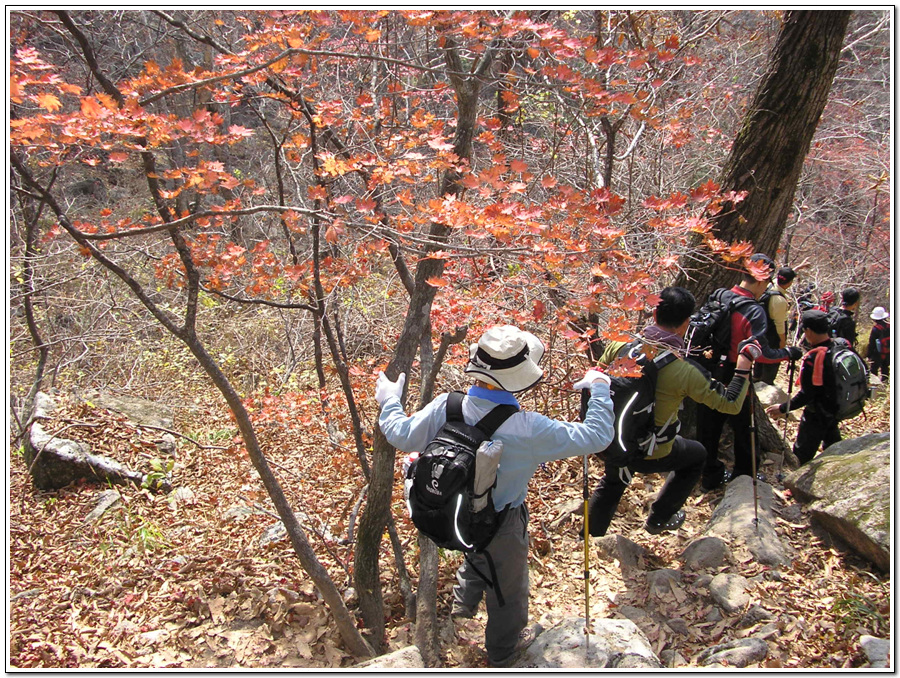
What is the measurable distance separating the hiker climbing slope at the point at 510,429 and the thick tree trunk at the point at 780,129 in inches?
98.7

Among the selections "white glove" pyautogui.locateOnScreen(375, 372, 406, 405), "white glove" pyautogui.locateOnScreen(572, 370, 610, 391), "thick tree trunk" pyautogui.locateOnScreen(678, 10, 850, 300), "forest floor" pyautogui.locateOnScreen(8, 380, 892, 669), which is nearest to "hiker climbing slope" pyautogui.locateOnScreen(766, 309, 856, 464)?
"forest floor" pyautogui.locateOnScreen(8, 380, 892, 669)

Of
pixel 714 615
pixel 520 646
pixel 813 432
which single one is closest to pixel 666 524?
pixel 714 615

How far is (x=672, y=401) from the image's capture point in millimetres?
3582

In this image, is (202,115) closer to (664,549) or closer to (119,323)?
(664,549)

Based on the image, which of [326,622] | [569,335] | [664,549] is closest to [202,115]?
[569,335]

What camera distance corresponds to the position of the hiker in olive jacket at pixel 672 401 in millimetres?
3492

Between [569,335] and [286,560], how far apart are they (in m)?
2.96

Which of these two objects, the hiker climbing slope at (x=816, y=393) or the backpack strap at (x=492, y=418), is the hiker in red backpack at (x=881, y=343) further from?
the backpack strap at (x=492, y=418)

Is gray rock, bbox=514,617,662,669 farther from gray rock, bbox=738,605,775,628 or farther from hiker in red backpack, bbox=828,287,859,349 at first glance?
hiker in red backpack, bbox=828,287,859,349

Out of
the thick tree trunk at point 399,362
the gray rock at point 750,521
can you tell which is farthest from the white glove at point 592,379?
the gray rock at point 750,521

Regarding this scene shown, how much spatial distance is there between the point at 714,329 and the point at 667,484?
1.32 meters

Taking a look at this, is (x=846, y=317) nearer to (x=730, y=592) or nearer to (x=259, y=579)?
(x=730, y=592)

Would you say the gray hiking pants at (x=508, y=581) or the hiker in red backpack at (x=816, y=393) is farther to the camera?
the hiker in red backpack at (x=816, y=393)

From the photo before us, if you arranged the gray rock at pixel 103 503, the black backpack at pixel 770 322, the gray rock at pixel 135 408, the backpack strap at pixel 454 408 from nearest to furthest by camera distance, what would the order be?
1. the backpack strap at pixel 454 408
2. the black backpack at pixel 770 322
3. the gray rock at pixel 103 503
4. the gray rock at pixel 135 408
